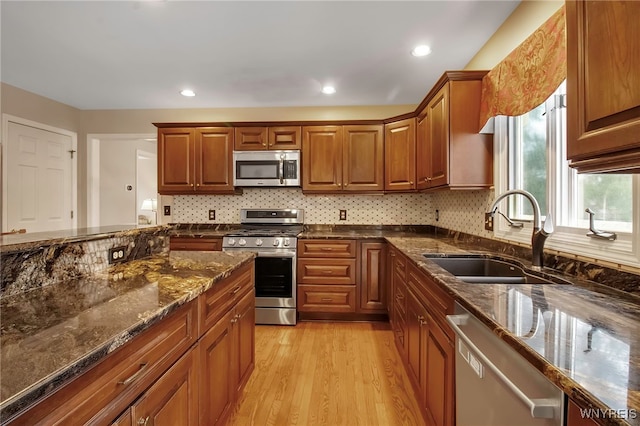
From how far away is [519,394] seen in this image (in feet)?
2.29

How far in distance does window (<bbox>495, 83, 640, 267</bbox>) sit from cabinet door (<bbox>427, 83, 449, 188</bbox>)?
34cm

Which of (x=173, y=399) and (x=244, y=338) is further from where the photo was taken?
(x=244, y=338)

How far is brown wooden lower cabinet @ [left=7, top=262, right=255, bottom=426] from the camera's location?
0.63m

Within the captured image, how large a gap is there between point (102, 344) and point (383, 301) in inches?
108

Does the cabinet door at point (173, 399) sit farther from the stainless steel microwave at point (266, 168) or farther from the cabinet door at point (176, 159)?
the cabinet door at point (176, 159)

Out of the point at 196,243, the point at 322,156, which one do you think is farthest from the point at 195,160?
the point at 322,156

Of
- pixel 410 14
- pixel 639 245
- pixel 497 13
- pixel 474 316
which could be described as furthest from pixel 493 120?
pixel 474 316

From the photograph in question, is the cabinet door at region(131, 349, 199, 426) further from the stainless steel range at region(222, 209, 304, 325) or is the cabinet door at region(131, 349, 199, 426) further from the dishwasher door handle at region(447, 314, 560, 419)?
the stainless steel range at region(222, 209, 304, 325)

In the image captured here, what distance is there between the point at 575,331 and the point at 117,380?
1.17 metres

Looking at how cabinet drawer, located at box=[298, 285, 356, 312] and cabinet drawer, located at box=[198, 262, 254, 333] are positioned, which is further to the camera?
cabinet drawer, located at box=[298, 285, 356, 312]

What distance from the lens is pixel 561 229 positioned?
1.52m

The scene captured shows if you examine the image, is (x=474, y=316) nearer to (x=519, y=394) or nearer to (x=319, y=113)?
(x=519, y=394)

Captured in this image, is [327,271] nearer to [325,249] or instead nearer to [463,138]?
[325,249]

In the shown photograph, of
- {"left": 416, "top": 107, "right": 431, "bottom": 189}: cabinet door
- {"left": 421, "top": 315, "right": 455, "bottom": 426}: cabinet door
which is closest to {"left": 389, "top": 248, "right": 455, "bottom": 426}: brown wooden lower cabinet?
{"left": 421, "top": 315, "right": 455, "bottom": 426}: cabinet door
